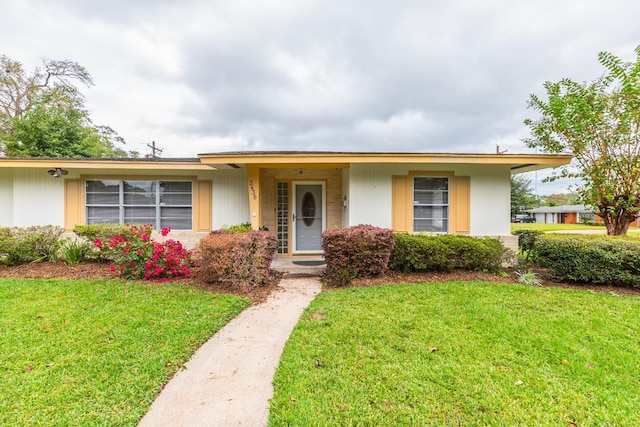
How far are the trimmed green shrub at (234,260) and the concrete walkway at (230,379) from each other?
1092mm

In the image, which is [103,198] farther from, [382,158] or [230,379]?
[382,158]

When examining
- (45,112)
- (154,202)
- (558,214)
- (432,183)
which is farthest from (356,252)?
(558,214)

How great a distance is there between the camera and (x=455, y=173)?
739 cm

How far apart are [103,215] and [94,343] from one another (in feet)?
20.0

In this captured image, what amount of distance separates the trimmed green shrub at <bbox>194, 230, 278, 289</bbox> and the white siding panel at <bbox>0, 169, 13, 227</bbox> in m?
6.55

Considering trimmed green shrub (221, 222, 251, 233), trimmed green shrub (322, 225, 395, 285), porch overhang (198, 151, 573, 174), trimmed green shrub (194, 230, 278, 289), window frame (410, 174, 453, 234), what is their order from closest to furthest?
trimmed green shrub (194, 230, 278, 289) < trimmed green shrub (322, 225, 395, 285) < porch overhang (198, 151, 573, 174) < trimmed green shrub (221, 222, 251, 233) < window frame (410, 174, 453, 234)

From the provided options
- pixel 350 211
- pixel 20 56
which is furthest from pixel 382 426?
pixel 20 56

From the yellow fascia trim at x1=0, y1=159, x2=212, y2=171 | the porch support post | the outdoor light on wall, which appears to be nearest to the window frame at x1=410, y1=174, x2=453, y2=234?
the porch support post

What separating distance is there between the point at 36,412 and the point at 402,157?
6.74 m

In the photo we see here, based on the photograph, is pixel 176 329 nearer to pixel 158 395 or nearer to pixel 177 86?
pixel 158 395

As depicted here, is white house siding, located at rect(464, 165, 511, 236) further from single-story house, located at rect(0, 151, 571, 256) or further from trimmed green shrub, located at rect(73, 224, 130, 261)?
trimmed green shrub, located at rect(73, 224, 130, 261)

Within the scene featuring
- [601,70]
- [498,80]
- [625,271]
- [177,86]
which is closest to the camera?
[625,271]

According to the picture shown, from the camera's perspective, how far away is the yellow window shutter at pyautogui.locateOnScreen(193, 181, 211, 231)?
7.89 m

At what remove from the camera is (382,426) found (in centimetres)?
196
